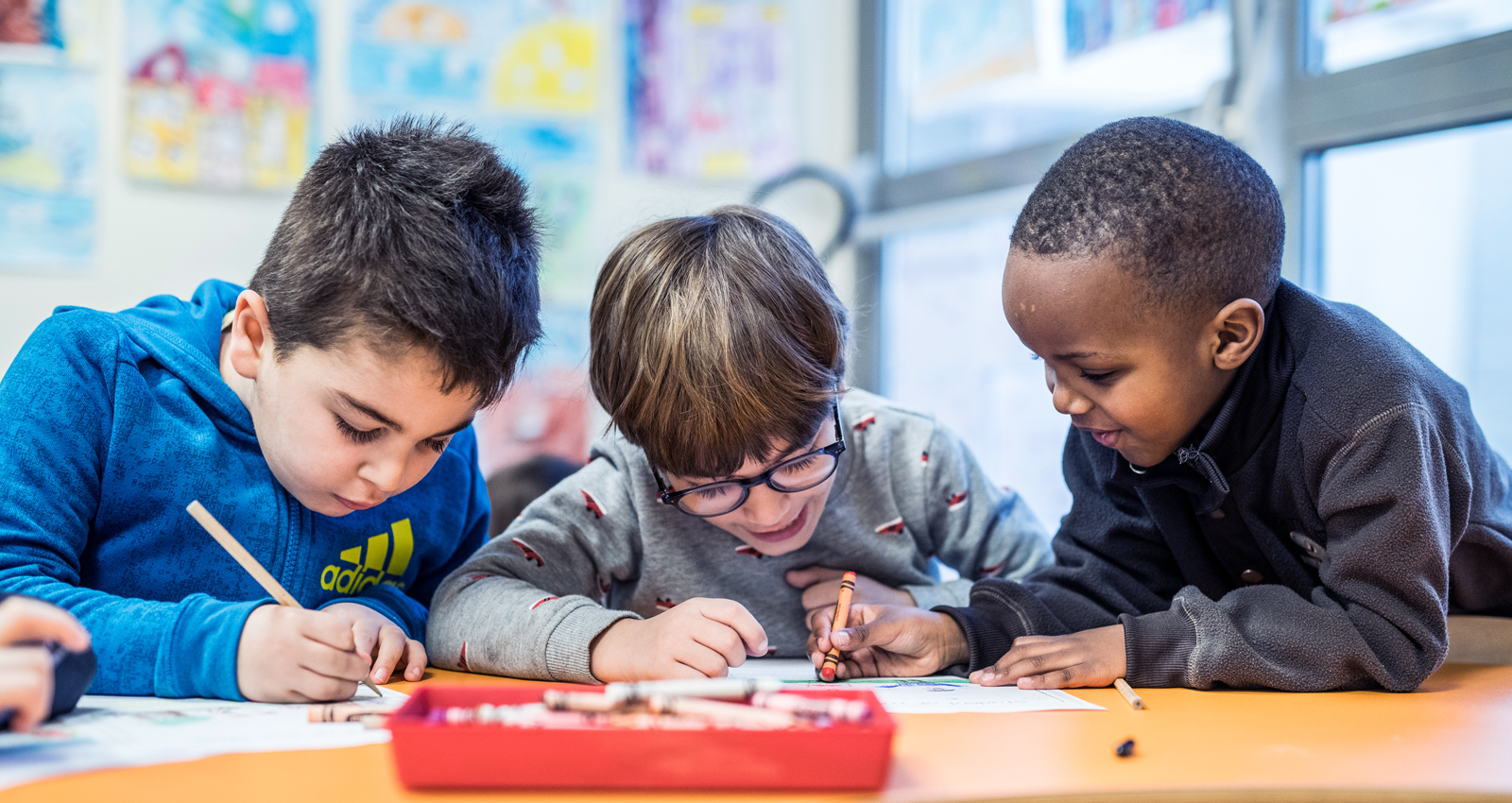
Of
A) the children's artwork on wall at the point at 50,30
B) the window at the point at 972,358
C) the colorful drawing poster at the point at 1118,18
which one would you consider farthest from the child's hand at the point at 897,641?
the children's artwork on wall at the point at 50,30

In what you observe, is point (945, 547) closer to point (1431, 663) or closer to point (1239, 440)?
point (1239, 440)

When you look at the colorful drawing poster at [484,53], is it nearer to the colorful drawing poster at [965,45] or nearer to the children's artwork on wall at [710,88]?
the children's artwork on wall at [710,88]

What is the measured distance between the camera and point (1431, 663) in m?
0.86

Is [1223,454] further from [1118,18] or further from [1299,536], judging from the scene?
[1118,18]

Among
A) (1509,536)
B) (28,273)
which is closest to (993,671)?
(1509,536)

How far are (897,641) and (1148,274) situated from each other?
38 centimetres

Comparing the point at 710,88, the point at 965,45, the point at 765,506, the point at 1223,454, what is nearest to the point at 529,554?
the point at 765,506

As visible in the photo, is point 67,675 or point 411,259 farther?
point 411,259

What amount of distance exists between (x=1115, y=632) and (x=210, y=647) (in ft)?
2.30

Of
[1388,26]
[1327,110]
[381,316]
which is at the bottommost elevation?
[381,316]

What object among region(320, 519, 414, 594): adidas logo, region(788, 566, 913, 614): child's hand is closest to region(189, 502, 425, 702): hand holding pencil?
region(320, 519, 414, 594): adidas logo

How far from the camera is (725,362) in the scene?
3.15 ft

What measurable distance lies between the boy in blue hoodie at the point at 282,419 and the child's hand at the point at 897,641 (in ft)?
1.22

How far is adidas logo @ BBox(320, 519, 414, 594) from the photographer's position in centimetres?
101
